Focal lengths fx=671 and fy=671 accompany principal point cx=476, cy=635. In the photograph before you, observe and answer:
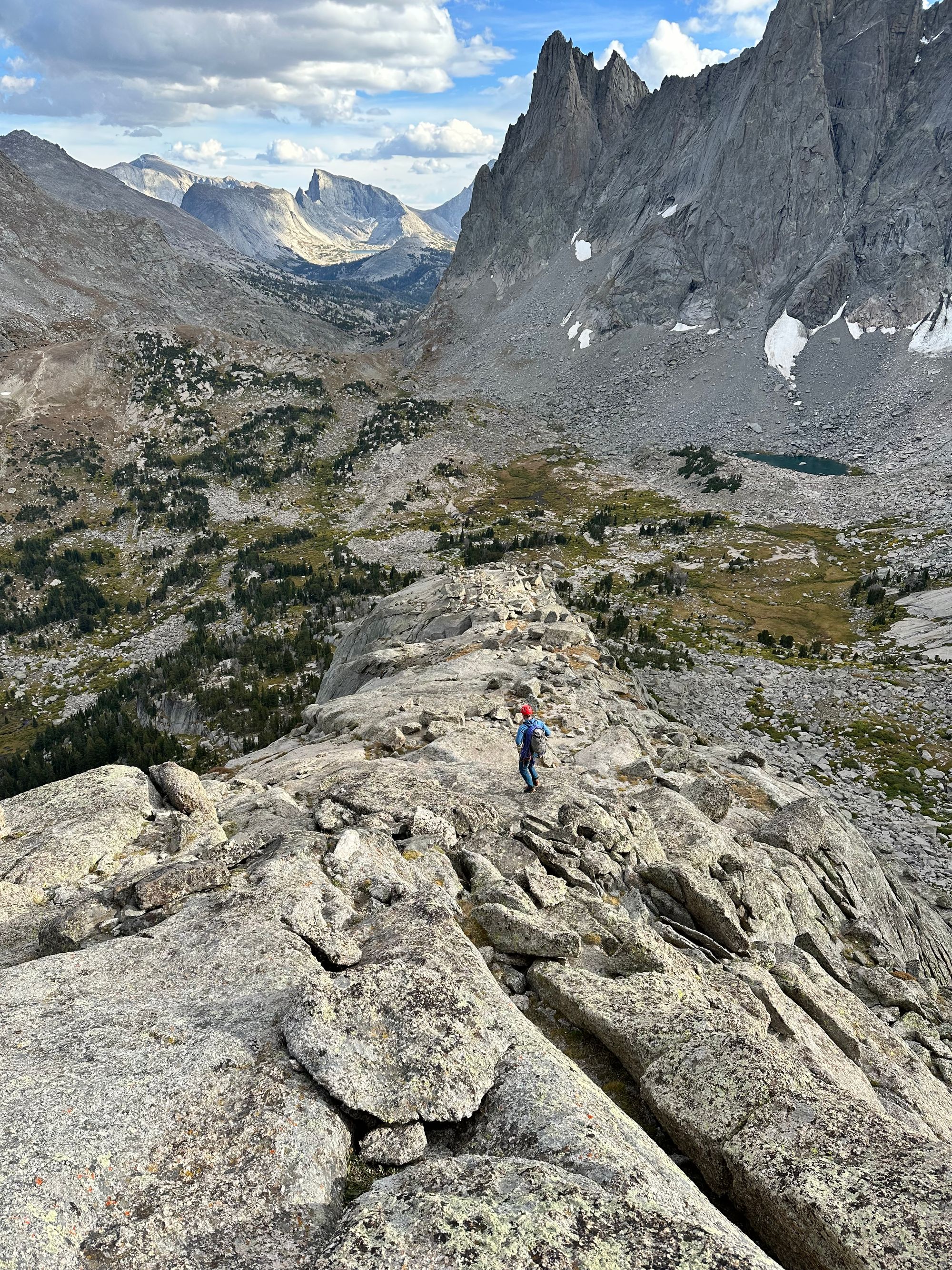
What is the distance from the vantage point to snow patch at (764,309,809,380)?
5610 inches

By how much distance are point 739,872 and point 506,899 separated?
8.90 meters

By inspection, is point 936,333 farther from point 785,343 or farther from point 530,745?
point 530,745

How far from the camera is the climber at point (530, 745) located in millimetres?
20750

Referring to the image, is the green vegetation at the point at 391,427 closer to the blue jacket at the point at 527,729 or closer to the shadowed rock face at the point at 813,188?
the shadowed rock face at the point at 813,188

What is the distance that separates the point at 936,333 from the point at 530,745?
15036 cm

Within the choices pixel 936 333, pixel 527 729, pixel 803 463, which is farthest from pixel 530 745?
pixel 936 333

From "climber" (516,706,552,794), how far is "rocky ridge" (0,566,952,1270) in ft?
2.94

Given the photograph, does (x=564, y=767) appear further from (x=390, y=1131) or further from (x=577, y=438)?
(x=577, y=438)

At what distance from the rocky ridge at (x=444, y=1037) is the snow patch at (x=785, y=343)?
146 metres

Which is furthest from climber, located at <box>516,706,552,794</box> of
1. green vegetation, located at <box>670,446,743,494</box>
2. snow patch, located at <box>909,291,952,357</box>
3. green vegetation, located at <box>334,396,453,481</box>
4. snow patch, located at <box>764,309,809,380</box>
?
snow patch, located at <box>764,309,809,380</box>

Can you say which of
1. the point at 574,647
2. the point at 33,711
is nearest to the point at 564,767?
the point at 574,647

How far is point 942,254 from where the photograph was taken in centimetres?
13462

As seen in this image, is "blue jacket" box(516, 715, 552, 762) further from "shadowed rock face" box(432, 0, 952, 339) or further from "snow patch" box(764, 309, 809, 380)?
"shadowed rock face" box(432, 0, 952, 339)

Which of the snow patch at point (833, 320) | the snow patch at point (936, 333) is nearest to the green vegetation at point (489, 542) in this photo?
the snow patch at point (936, 333)
